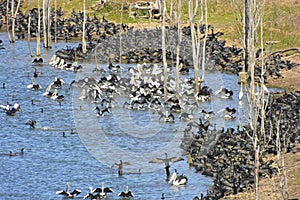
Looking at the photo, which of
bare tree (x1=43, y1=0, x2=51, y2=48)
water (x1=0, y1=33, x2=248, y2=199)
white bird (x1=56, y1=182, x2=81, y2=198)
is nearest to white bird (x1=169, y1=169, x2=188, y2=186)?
water (x1=0, y1=33, x2=248, y2=199)

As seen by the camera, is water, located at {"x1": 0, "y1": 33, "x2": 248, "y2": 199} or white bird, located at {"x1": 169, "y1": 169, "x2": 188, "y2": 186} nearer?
white bird, located at {"x1": 169, "y1": 169, "x2": 188, "y2": 186}

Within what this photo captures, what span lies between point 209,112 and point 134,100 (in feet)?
14.9

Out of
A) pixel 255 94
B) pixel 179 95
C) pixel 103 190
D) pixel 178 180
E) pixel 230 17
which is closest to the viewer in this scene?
pixel 255 94

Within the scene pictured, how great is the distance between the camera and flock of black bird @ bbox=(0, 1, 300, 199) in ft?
94.8

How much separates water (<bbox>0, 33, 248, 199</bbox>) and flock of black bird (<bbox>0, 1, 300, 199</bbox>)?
1.87ft

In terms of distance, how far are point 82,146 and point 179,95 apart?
332 inches

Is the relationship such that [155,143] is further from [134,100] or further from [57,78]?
[57,78]

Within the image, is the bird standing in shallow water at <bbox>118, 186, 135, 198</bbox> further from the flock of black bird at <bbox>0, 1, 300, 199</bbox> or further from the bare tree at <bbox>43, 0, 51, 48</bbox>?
the bare tree at <bbox>43, 0, 51, 48</bbox>

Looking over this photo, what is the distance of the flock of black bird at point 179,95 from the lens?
2890 centimetres

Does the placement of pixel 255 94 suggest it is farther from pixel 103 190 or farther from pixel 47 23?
pixel 47 23

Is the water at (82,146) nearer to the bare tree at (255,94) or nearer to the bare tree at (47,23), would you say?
the bare tree at (255,94)

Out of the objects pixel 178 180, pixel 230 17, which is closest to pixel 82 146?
pixel 178 180

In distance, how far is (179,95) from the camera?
41531 mm

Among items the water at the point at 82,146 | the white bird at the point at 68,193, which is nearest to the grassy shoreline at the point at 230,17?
the water at the point at 82,146
